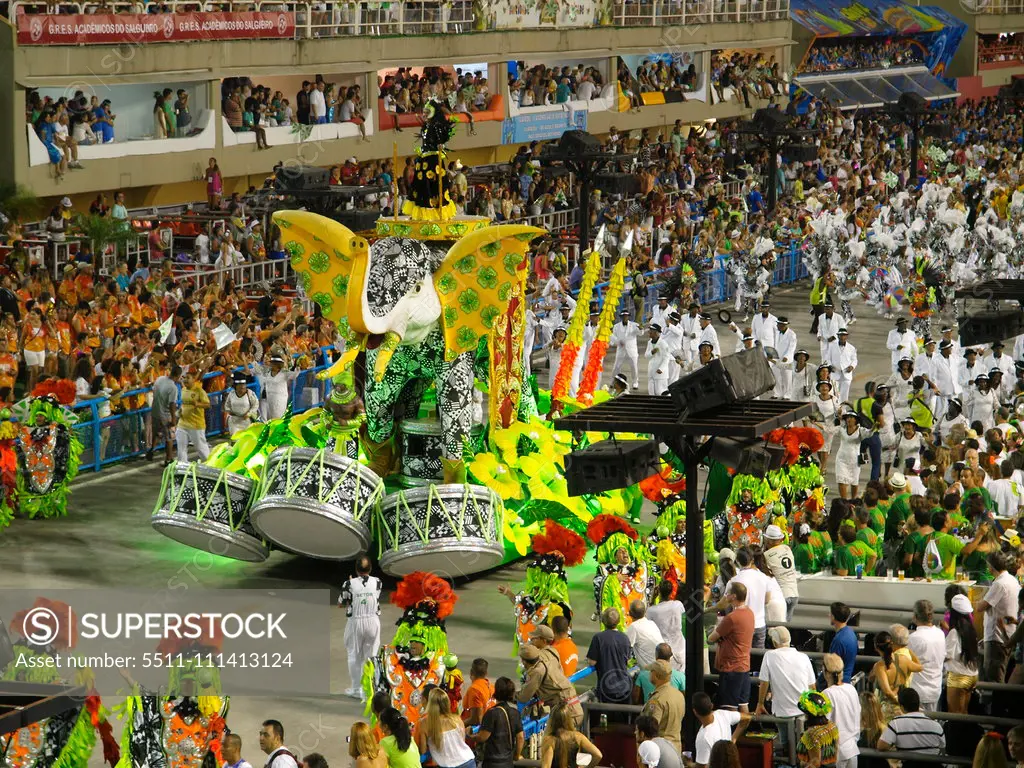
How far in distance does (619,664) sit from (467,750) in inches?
59.8

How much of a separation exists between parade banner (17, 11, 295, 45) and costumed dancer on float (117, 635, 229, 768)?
18.7 m

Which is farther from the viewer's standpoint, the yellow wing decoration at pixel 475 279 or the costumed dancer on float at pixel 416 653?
the yellow wing decoration at pixel 475 279

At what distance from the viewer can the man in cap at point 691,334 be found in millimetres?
24080

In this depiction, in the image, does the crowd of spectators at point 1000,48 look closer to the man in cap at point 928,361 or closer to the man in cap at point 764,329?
the man in cap at point 764,329

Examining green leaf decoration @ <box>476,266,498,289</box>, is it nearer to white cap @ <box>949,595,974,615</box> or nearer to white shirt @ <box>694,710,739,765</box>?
white cap @ <box>949,595,974,615</box>

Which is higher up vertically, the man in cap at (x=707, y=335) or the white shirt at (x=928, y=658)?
the man in cap at (x=707, y=335)

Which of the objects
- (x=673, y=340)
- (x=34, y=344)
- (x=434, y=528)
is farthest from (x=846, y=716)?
(x=34, y=344)

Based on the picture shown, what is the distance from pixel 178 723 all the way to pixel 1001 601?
5.31 metres

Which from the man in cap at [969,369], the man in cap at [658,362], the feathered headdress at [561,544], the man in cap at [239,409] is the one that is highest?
the man in cap at [658,362]

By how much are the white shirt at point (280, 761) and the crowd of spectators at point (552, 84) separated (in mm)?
30560

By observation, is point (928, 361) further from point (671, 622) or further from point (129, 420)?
point (671, 622)

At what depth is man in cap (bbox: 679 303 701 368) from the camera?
24.1m

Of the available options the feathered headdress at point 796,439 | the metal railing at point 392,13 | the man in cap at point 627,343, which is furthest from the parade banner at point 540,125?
the feathered headdress at point 796,439

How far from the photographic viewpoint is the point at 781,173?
4056 cm
